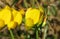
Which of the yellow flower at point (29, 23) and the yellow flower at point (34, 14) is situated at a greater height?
the yellow flower at point (34, 14)

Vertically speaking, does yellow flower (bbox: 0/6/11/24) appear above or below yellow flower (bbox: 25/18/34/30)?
above

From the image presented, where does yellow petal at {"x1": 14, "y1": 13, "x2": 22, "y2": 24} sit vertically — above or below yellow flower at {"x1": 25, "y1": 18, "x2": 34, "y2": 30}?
above

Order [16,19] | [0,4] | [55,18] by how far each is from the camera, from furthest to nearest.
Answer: [55,18], [0,4], [16,19]

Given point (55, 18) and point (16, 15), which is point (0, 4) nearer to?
point (16, 15)

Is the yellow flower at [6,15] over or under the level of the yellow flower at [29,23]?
over

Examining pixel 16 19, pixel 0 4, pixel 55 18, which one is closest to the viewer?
pixel 16 19

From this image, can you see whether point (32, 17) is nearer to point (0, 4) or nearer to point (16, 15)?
point (16, 15)

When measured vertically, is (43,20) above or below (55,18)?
above

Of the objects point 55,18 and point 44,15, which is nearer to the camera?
point 44,15

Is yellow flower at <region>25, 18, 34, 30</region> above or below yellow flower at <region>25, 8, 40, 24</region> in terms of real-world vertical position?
below

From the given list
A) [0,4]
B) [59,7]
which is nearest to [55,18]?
[59,7]

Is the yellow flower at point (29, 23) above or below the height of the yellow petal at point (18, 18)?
below
